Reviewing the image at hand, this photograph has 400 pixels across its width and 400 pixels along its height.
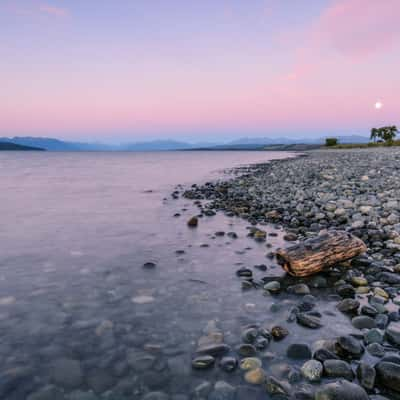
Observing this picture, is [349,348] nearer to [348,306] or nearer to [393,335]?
[393,335]

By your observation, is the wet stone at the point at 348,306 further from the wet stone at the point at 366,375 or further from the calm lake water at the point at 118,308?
the wet stone at the point at 366,375

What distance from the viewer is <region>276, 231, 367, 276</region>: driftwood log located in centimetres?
553

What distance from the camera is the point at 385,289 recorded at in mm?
4793

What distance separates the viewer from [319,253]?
560cm

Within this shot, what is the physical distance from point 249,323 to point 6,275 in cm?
537

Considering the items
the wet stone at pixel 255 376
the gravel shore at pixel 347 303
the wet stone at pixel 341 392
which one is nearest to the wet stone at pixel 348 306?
the gravel shore at pixel 347 303

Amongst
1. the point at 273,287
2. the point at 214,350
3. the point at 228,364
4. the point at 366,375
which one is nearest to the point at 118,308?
the point at 214,350

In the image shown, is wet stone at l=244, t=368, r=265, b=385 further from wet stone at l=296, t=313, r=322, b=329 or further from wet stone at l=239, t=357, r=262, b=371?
wet stone at l=296, t=313, r=322, b=329

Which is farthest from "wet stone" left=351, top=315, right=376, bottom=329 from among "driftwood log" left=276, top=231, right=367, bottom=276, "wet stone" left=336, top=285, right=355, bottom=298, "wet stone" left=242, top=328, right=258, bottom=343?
"driftwood log" left=276, top=231, right=367, bottom=276

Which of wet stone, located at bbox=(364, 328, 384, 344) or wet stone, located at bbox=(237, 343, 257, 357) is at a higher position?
wet stone, located at bbox=(364, 328, 384, 344)

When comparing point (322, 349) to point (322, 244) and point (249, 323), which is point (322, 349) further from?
point (322, 244)

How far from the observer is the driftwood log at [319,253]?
18.1 feet

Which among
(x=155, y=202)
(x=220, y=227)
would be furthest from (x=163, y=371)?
(x=155, y=202)

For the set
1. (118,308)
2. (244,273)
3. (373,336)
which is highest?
(373,336)
